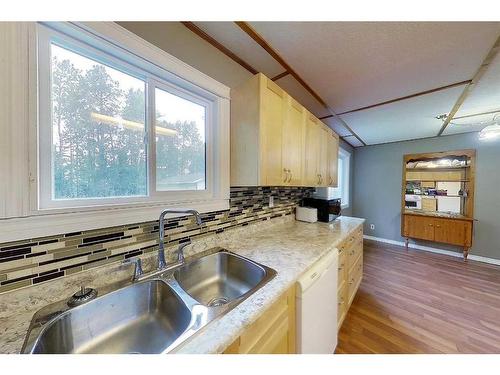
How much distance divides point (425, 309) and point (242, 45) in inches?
117

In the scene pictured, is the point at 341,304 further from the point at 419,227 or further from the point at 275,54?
the point at 419,227

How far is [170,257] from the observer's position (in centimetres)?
109

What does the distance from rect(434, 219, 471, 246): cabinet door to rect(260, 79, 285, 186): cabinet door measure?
3658mm

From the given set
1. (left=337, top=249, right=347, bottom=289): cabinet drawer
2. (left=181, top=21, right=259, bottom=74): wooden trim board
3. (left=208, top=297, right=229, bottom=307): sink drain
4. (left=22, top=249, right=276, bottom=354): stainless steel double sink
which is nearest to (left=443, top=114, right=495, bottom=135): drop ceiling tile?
(left=337, top=249, right=347, bottom=289): cabinet drawer

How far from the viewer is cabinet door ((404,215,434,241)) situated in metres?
3.36

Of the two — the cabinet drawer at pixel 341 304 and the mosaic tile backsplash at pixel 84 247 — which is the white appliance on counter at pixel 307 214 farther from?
the mosaic tile backsplash at pixel 84 247

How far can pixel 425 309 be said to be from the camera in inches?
74.7

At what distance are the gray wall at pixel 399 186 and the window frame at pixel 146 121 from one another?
4095mm

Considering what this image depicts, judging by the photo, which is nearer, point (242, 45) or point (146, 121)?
point (146, 121)

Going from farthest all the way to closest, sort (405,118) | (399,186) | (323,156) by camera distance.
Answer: (399,186)
(405,118)
(323,156)

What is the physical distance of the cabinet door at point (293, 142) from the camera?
151cm

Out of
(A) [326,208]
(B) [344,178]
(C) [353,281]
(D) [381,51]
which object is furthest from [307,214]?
(B) [344,178]
